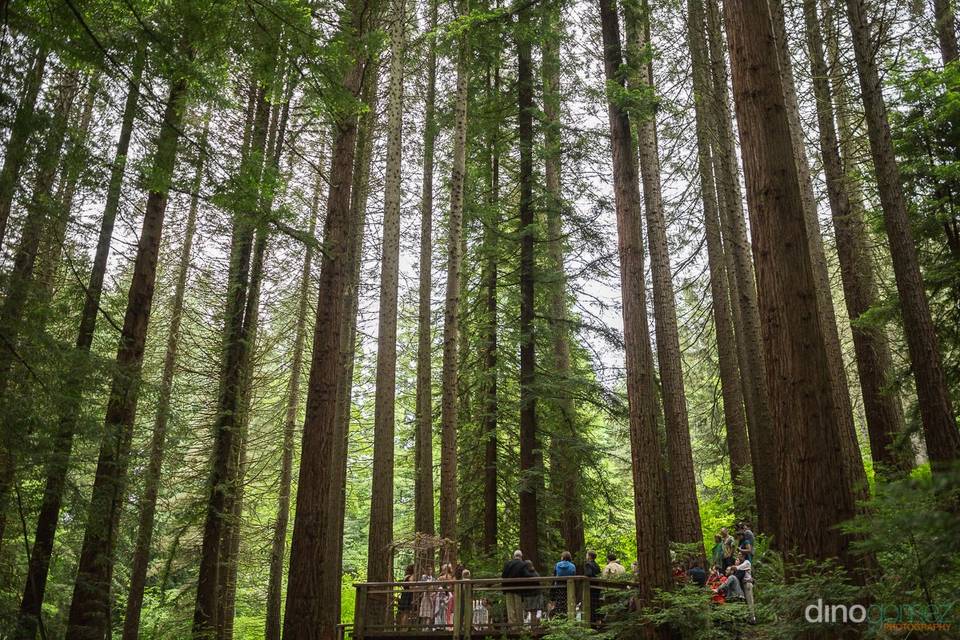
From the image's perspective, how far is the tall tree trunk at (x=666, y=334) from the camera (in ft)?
36.3

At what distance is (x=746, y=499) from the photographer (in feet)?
47.9

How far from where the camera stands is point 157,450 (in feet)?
37.7

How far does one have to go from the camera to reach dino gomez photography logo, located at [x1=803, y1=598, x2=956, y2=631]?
4.11m

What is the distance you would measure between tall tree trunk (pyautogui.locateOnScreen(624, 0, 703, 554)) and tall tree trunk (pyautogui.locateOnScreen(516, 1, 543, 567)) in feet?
9.94

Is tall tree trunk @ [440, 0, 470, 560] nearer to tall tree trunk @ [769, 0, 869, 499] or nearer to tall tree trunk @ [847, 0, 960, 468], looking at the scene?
tall tree trunk @ [769, 0, 869, 499]

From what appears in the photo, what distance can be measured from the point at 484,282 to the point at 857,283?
892 centimetres

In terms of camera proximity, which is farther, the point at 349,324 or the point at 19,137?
the point at 349,324


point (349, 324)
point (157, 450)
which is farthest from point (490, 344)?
point (157, 450)

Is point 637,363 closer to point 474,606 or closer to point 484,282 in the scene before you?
point 474,606

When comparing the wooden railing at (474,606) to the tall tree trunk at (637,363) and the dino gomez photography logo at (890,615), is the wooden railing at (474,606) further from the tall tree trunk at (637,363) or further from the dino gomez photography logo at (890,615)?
the dino gomez photography logo at (890,615)

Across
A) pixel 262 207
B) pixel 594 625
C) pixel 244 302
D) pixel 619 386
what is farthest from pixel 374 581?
pixel 619 386

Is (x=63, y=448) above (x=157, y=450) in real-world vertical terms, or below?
below

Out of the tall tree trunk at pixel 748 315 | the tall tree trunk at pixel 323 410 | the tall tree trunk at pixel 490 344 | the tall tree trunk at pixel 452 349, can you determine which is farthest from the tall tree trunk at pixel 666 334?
the tall tree trunk at pixel 323 410

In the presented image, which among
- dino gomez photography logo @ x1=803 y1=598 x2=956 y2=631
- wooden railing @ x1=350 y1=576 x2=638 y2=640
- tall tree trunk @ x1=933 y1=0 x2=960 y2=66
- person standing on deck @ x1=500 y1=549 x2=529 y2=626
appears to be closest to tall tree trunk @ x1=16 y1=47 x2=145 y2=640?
wooden railing @ x1=350 y1=576 x2=638 y2=640
